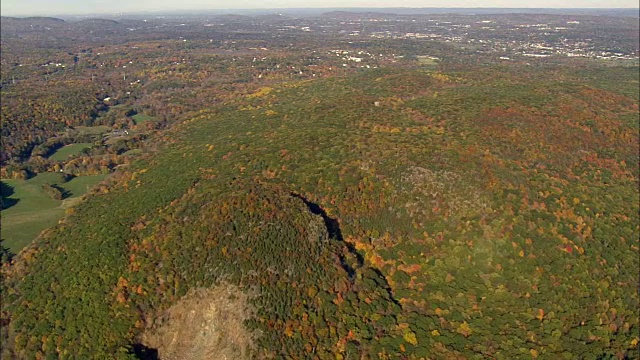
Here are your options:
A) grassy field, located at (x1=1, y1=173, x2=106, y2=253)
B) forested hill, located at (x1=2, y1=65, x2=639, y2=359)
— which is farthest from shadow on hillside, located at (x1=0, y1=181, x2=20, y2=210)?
forested hill, located at (x1=2, y1=65, x2=639, y2=359)

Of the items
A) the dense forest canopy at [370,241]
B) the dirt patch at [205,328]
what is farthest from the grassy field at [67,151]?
the dirt patch at [205,328]

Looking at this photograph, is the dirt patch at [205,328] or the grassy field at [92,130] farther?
the grassy field at [92,130]

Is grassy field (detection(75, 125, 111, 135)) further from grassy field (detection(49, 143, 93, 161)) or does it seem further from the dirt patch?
the dirt patch

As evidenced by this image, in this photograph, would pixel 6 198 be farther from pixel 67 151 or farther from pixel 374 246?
pixel 374 246

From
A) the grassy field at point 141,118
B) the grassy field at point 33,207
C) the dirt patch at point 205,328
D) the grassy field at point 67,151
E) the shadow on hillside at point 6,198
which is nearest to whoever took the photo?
the dirt patch at point 205,328

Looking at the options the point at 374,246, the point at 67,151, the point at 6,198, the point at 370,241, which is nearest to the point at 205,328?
the point at 374,246

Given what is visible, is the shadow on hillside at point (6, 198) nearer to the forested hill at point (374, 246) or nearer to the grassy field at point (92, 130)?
the forested hill at point (374, 246)

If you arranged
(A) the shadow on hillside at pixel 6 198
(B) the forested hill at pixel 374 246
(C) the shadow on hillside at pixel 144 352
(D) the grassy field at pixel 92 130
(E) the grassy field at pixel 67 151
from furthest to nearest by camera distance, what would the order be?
(D) the grassy field at pixel 92 130
(E) the grassy field at pixel 67 151
(A) the shadow on hillside at pixel 6 198
(B) the forested hill at pixel 374 246
(C) the shadow on hillside at pixel 144 352
